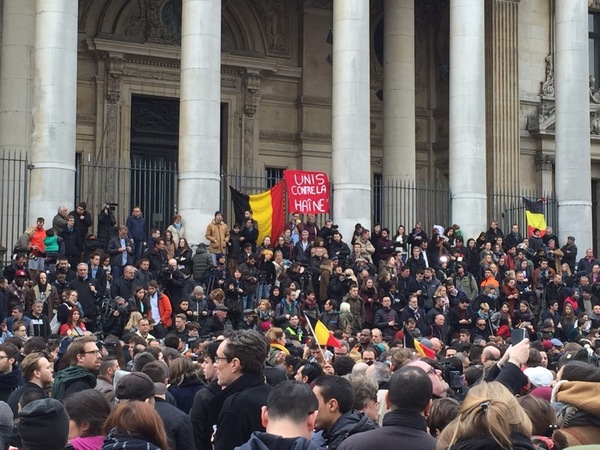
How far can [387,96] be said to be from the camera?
33688mm

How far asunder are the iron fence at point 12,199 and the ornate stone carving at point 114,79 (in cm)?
595

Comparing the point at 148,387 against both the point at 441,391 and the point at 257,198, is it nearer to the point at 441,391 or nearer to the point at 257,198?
the point at 441,391

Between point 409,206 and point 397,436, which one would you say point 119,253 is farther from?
point 397,436

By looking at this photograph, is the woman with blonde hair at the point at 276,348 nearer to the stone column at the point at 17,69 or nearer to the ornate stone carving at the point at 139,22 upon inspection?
the stone column at the point at 17,69

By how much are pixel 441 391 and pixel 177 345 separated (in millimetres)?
5594

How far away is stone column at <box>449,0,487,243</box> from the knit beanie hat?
2523 cm

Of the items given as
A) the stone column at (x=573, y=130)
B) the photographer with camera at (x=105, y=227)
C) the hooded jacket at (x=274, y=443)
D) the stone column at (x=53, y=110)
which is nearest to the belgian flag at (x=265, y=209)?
the photographer with camera at (x=105, y=227)

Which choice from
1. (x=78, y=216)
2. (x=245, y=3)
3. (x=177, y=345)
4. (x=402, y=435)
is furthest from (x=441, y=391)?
(x=245, y=3)

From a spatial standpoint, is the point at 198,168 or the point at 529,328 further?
the point at 198,168

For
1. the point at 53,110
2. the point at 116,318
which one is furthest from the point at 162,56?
the point at 116,318

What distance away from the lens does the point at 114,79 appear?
33094 millimetres

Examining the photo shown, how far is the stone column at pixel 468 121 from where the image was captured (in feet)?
100

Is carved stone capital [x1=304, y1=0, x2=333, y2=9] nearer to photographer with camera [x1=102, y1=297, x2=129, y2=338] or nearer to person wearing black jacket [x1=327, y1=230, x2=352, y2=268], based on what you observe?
person wearing black jacket [x1=327, y1=230, x2=352, y2=268]

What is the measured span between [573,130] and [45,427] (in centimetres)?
2856
